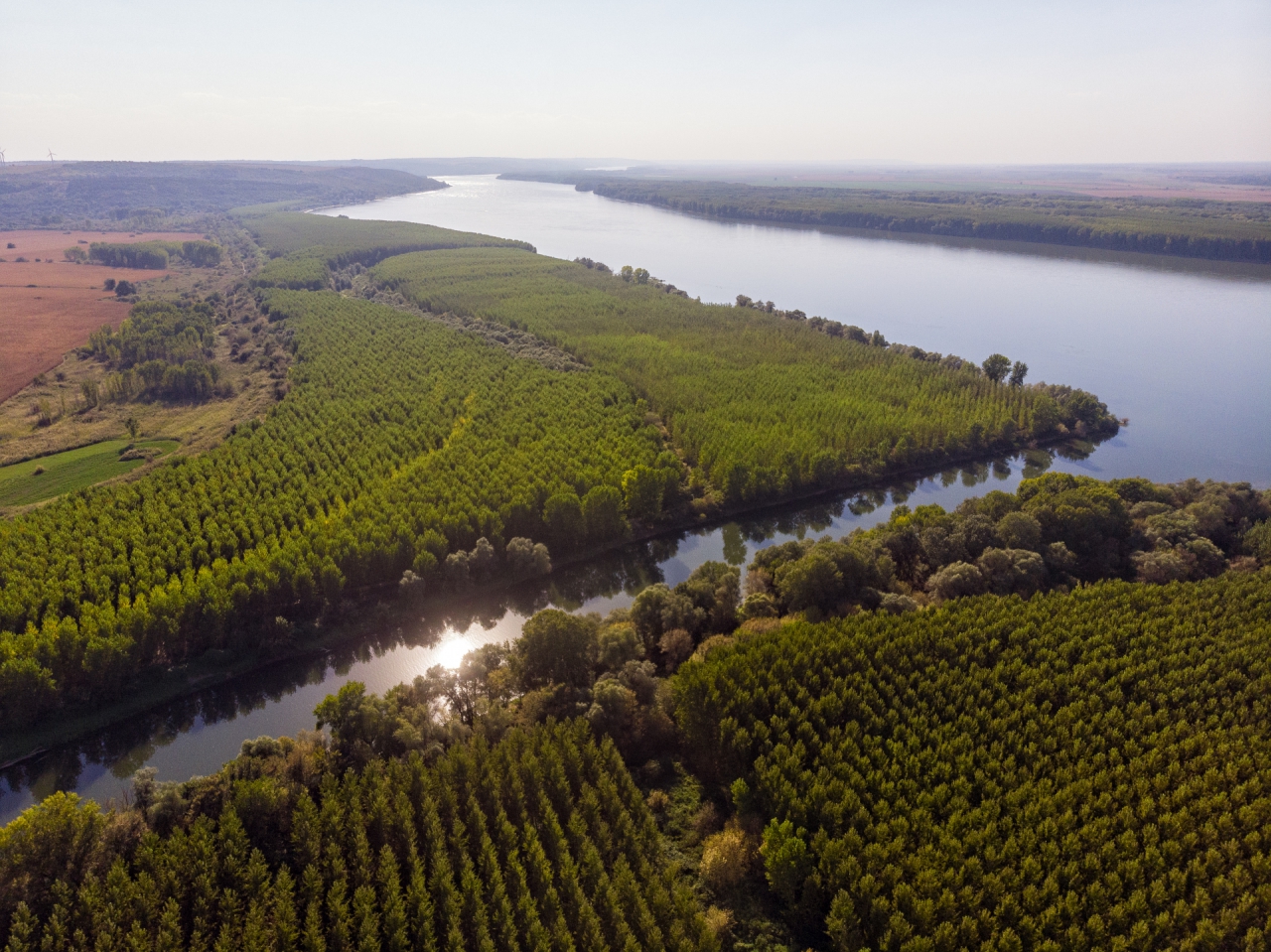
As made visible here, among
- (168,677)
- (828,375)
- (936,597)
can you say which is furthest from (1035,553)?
(168,677)

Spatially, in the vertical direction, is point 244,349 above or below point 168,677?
above

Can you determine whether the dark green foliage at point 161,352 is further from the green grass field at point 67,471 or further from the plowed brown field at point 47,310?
the green grass field at point 67,471

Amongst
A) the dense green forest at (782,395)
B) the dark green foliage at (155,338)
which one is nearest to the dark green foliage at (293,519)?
the dense green forest at (782,395)

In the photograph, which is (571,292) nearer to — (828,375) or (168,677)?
(828,375)

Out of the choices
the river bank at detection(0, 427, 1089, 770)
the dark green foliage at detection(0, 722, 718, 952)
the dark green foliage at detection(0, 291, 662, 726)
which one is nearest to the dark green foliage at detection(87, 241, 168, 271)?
the dark green foliage at detection(0, 291, 662, 726)

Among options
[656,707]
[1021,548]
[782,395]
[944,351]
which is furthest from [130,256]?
[1021,548]
